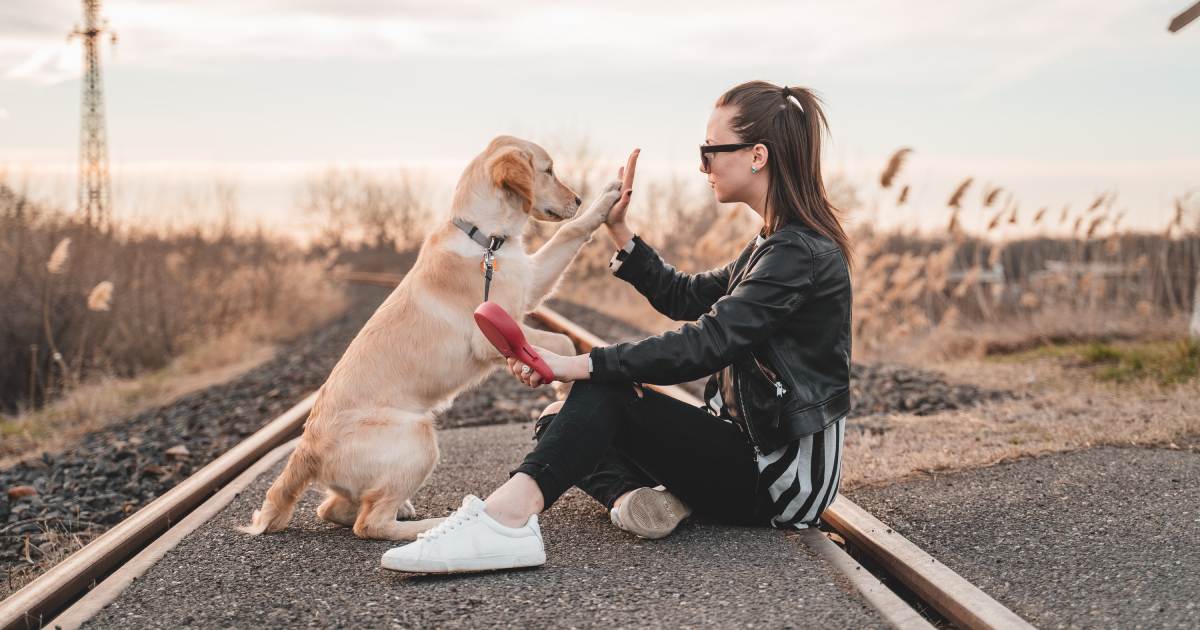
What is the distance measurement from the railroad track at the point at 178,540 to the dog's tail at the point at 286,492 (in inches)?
12.7

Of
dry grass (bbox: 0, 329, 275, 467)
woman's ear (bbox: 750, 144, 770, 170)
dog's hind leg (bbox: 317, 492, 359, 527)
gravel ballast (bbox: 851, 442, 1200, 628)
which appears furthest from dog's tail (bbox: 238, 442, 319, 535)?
dry grass (bbox: 0, 329, 275, 467)

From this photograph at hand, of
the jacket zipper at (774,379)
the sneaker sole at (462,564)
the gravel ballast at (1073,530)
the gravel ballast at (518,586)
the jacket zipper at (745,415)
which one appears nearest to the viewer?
the gravel ballast at (518,586)

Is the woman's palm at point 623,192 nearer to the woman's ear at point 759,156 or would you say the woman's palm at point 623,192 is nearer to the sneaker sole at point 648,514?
the woman's ear at point 759,156

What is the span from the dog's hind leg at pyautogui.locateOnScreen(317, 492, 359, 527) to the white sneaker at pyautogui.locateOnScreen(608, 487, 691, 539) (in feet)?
3.66

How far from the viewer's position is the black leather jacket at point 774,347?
3141mm

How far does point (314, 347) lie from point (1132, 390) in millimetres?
9633

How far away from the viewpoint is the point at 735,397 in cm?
340

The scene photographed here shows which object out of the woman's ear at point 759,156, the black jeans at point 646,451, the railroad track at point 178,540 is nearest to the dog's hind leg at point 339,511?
the railroad track at point 178,540

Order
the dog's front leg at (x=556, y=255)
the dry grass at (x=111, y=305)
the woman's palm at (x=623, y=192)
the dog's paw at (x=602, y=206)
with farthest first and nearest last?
the dry grass at (x=111, y=305) → the dog's front leg at (x=556, y=255) → the dog's paw at (x=602, y=206) → the woman's palm at (x=623, y=192)

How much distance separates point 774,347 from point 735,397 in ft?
0.82

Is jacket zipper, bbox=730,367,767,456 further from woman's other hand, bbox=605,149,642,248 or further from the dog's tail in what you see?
the dog's tail

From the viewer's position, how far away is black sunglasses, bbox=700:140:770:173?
11.1ft

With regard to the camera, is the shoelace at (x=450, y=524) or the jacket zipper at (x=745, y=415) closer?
the shoelace at (x=450, y=524)

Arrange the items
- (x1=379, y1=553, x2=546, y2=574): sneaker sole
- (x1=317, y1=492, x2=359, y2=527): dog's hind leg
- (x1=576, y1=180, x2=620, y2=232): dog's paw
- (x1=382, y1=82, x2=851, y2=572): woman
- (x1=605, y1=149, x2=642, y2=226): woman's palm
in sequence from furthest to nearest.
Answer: (x1=576, y1=180, x2=620, y2=232): dog's paw
(x1=605, y1=149, x2=642, y2=226): woman's palm
(x1=317, y1=492, x2=359, y2=527): dog's hind leg
(x1=382, y1=82, x2=851, y2=572): woman
(x1=379, y1=553, x2=546, y2=574): sneaker sole
